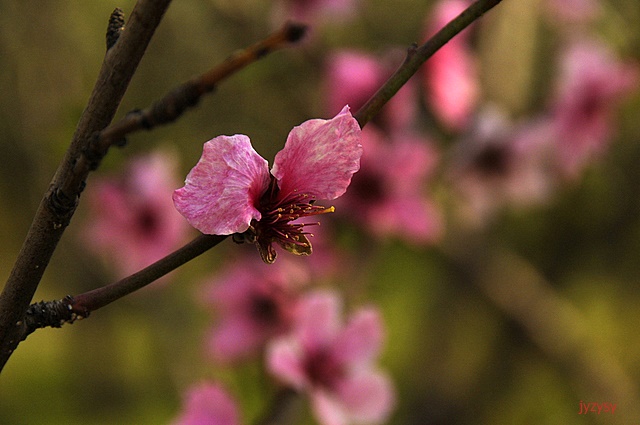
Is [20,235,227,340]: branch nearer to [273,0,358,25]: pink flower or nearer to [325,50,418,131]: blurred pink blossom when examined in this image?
[325,50,418,131]: blurred pink blossom

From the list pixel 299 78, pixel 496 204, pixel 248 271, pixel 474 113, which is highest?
pixel 299 78

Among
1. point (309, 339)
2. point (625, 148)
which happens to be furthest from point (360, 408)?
point (625, 148)

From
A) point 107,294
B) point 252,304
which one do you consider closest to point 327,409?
point 252,304

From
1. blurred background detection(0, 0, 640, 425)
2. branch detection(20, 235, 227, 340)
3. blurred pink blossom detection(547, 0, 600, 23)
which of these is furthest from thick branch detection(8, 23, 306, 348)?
blurred pink blossom detection(547, 0, 600, 23)

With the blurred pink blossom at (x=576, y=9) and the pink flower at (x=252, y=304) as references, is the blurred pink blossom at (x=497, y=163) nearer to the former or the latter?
the blurred pink blossom at (x=576, y=9)

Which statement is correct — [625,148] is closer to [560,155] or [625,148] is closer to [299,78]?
[560,155]
